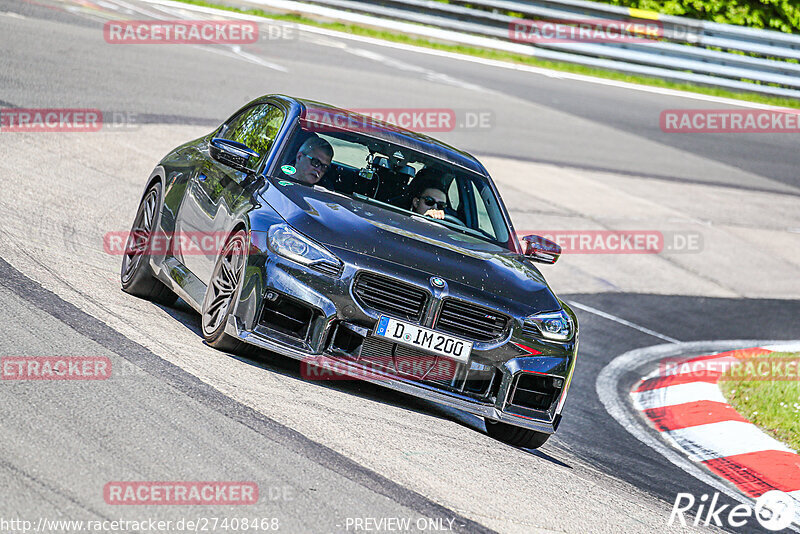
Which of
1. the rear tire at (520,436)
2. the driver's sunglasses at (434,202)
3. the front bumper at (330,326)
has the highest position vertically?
the driver's sunglasses at (434,202)

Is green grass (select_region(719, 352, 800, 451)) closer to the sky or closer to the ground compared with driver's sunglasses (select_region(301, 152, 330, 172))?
closer to the ground

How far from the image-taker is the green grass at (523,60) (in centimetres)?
2438

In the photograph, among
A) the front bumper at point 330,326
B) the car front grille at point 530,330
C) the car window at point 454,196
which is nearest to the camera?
the front bumper at point 330,326

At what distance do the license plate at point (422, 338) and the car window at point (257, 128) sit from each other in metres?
1.71

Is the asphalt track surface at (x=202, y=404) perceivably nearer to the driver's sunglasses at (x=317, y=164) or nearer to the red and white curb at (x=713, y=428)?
the red and white curb at (x=713, y=428)

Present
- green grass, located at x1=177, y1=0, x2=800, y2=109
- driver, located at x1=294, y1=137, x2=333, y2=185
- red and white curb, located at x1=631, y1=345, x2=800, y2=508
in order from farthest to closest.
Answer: green grass, located at x1=177, y1=0, x2=800, y2=109, red and white curb, located at x1=631, y1=345, x2=800, y2=508, driver, located at x1=294, y1=137, x2=333, y2=185

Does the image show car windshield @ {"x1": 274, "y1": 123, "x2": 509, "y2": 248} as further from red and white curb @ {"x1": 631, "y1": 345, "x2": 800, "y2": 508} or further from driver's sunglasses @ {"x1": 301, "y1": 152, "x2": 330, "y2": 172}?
red and white curb @ {"x1": 631, "y1": 345, "x2": 800, "y2": 508}

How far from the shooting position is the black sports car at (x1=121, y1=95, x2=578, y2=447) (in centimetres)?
616

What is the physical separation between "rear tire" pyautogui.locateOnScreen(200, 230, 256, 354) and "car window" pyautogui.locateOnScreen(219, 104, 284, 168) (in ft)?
3.00

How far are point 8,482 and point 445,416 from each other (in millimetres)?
3209

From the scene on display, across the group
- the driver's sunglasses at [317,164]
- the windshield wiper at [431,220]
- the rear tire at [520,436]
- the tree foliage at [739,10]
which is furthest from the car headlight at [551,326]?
the tree foliage at [739,10]

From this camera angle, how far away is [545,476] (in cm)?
600

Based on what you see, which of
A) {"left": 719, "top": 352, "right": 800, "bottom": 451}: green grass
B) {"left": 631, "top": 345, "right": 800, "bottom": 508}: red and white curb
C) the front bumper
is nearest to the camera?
the front bumper

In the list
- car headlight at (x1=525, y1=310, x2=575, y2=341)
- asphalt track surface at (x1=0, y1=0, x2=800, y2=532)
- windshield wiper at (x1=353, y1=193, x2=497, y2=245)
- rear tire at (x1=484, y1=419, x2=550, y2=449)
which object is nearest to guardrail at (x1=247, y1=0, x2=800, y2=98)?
asphalt track surface at (x1=0, y1=0, x2=800, y2=532)
